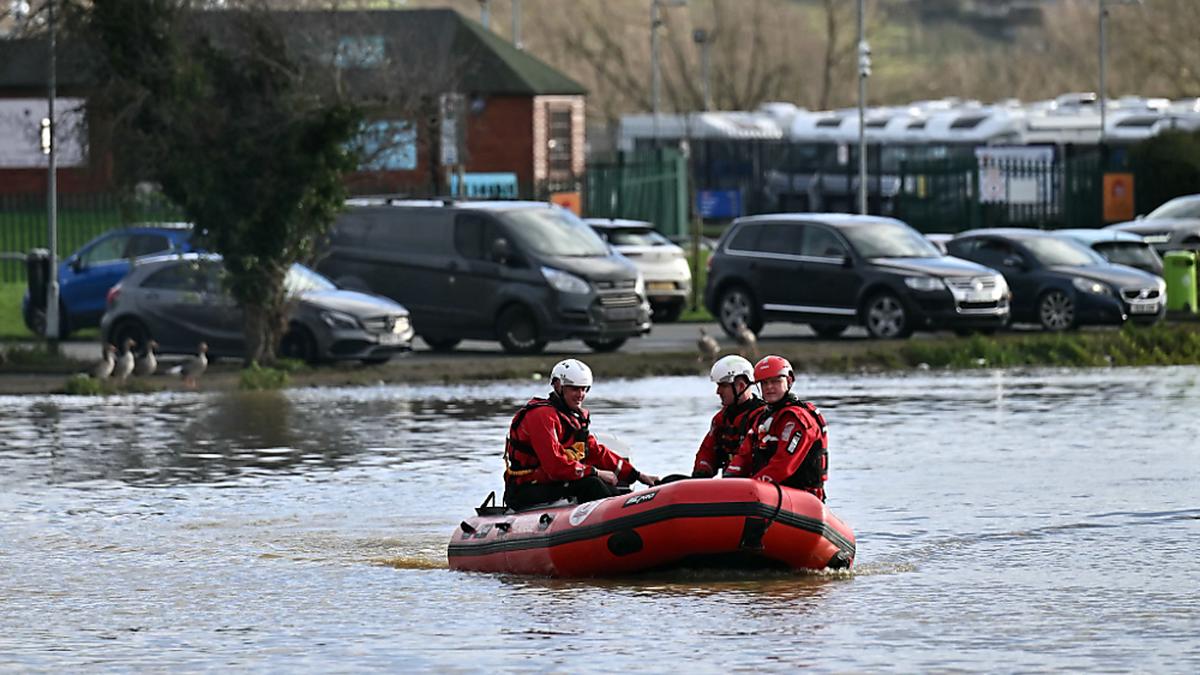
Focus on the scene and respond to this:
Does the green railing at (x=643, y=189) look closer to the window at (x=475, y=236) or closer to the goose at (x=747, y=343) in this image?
the window at (x=475, y=236)

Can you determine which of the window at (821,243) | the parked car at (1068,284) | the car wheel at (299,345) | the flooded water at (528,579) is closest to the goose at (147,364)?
the flooded water at (528,579)

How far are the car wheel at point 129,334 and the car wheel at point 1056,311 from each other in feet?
38.6

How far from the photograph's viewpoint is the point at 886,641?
13.1 m

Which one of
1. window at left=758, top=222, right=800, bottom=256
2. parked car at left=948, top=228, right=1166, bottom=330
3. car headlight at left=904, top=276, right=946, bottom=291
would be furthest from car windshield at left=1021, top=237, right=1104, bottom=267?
window at left=758, top=222, right=800, bottom=256

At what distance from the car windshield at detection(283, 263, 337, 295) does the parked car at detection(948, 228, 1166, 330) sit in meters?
9.50

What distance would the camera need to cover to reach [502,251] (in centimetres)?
3144

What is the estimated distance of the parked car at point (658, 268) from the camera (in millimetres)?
37062

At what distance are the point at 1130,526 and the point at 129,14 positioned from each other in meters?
14.0

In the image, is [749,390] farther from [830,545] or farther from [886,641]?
[886,641]

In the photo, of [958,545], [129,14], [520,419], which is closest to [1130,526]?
[958,545]

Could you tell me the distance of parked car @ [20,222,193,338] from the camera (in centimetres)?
3475

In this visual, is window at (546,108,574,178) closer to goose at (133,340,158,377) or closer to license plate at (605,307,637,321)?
license plate at (605,307,637,321)

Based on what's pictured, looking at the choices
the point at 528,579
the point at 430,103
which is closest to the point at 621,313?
the point at 528,579

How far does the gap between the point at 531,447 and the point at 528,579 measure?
2.82ft
